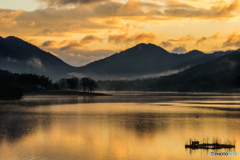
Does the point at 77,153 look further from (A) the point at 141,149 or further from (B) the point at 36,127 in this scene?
(B) the point at 36,127

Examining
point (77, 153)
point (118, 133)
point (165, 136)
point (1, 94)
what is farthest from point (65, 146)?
point (1, 94)

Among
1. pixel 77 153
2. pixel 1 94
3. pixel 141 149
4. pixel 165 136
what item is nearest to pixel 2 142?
pixel 77 153

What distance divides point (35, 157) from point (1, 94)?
130544 millimetres

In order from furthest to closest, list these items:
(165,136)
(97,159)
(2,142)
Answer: (165,136)
(2,142)
(97,159)

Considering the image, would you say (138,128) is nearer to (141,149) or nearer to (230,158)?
(141,149)

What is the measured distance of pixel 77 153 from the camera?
115 feet

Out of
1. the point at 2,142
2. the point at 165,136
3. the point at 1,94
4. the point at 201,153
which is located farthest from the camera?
the point at 1,94

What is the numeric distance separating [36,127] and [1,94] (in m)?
108

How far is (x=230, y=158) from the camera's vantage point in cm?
3278

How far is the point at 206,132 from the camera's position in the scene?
161ft

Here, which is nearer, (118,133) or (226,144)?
(226,144)

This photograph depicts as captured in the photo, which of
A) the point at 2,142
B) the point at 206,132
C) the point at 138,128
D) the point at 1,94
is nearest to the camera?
the point at 2,142

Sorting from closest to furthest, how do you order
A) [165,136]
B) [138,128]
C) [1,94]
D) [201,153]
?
[201,153] → [165,136] → [138,128] → [1,94]

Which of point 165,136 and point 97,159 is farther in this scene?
point 165,136
